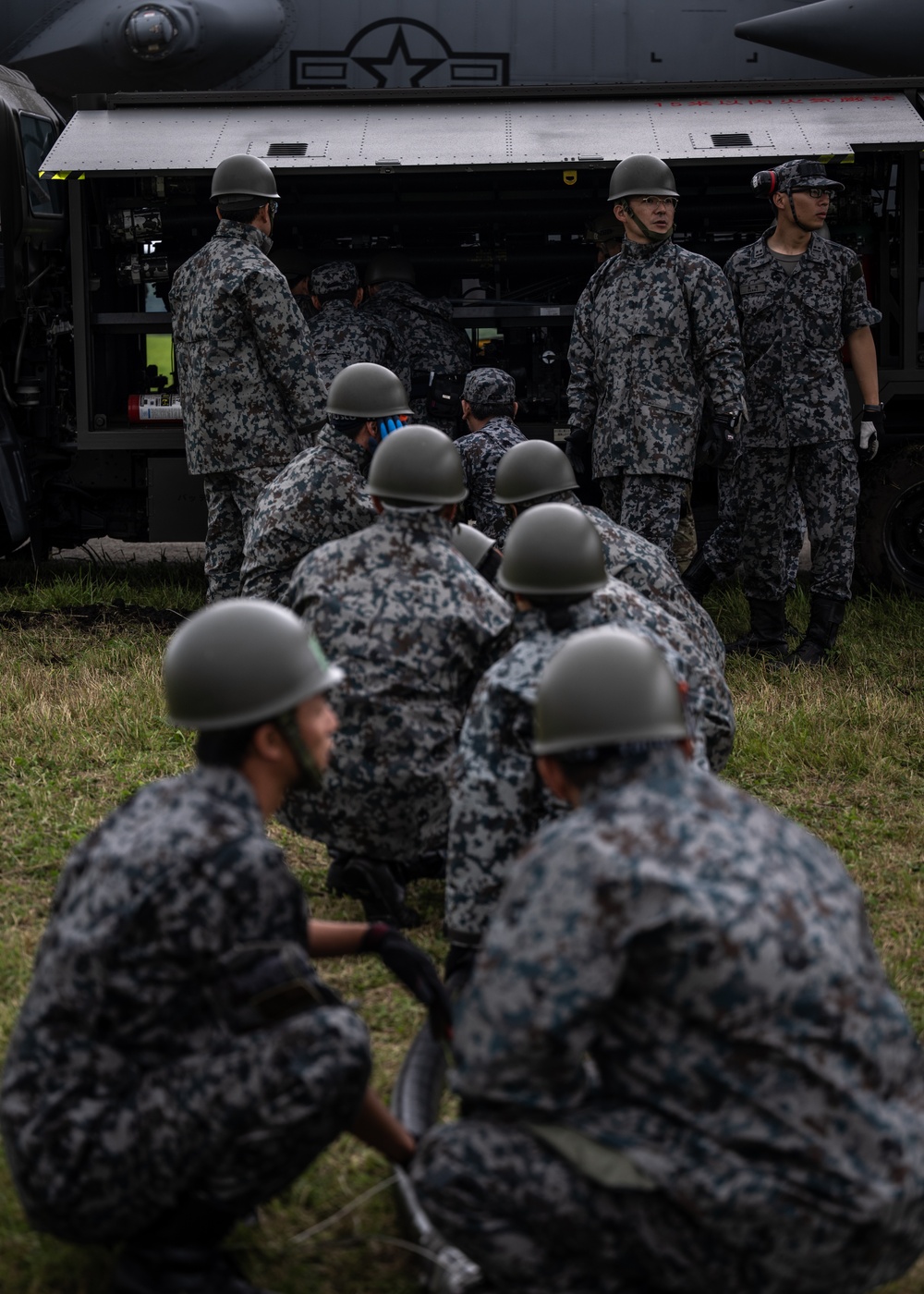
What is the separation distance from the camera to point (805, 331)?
6855 mm

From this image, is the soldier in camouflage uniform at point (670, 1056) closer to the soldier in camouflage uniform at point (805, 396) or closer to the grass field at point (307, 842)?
the grass field at point (307, 842)

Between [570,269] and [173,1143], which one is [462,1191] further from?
[570,269]

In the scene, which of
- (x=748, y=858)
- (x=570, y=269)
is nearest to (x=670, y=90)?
(x=570, y=269)

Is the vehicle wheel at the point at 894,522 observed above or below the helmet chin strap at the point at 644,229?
below

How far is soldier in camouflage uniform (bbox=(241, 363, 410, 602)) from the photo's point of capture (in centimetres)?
493

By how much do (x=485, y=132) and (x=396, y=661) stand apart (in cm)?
453

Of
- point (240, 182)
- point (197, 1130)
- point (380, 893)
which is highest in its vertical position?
point (240, 182)

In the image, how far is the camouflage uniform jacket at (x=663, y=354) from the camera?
256 inches

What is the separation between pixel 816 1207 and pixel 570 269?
283 inches

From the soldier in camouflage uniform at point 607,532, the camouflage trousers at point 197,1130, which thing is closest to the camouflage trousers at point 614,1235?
the camouflage trousers at point 197,1130

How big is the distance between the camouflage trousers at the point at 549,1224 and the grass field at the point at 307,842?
0.40 m

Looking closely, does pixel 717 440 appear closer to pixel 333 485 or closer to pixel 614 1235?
pixel 333 485

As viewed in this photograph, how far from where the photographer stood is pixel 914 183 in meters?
7.70

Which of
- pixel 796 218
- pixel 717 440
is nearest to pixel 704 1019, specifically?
pixel 717 440
